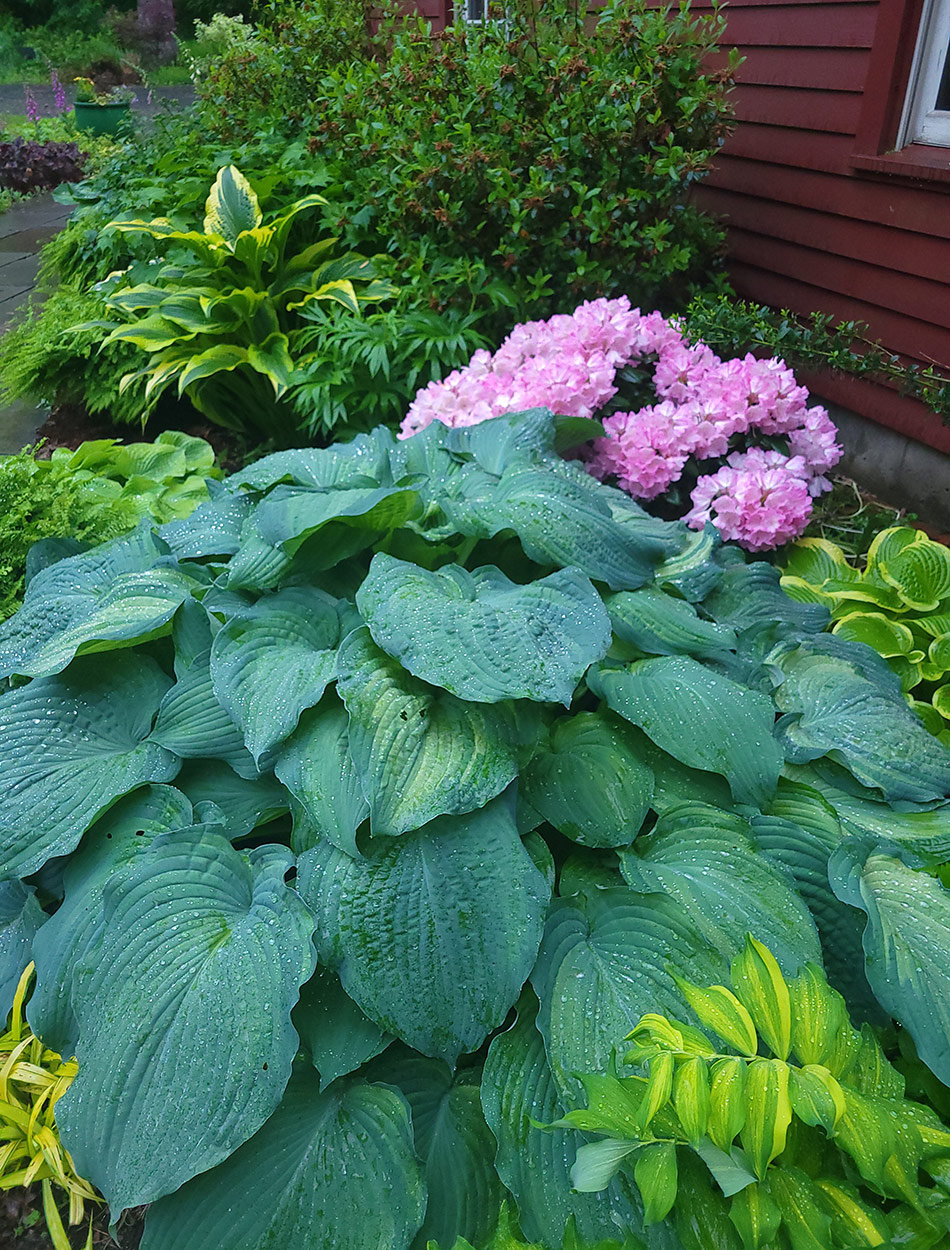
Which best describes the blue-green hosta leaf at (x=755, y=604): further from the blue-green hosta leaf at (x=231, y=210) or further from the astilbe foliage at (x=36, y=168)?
the astilbe foliage at (x=36, y=168)

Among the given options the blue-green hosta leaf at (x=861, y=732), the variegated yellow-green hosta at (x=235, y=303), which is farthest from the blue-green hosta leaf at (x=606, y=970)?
the variegated yellow-green hosta at (x=235, y=303)

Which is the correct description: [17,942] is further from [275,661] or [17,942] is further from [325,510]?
[325,510]

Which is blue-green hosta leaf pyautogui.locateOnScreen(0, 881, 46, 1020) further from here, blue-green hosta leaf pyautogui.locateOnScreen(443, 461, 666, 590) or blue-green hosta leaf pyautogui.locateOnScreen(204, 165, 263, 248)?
blue-green hosta leaf pyautogui.locateOnScreen(204, 165, 263, 248)

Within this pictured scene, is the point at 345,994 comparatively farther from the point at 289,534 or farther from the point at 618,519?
the point at 618,519

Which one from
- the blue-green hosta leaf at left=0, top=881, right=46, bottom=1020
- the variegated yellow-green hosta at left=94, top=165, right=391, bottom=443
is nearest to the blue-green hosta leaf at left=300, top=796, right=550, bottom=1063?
the blue-green hosta leaf at left=0, top=881, right=46, bottom=1020

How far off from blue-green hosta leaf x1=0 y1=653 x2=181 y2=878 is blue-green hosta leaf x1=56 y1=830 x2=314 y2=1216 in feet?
0.67

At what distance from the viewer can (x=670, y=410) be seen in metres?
2.78

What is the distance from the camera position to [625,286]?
3535mm

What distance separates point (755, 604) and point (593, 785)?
0.84 meters

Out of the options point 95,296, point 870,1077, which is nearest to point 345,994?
point 870,1077

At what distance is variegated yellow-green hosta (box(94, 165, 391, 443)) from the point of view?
3697 mm

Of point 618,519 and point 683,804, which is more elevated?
point 618,519

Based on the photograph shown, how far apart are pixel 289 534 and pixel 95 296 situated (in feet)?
11.2

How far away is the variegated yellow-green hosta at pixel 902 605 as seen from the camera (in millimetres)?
2250
